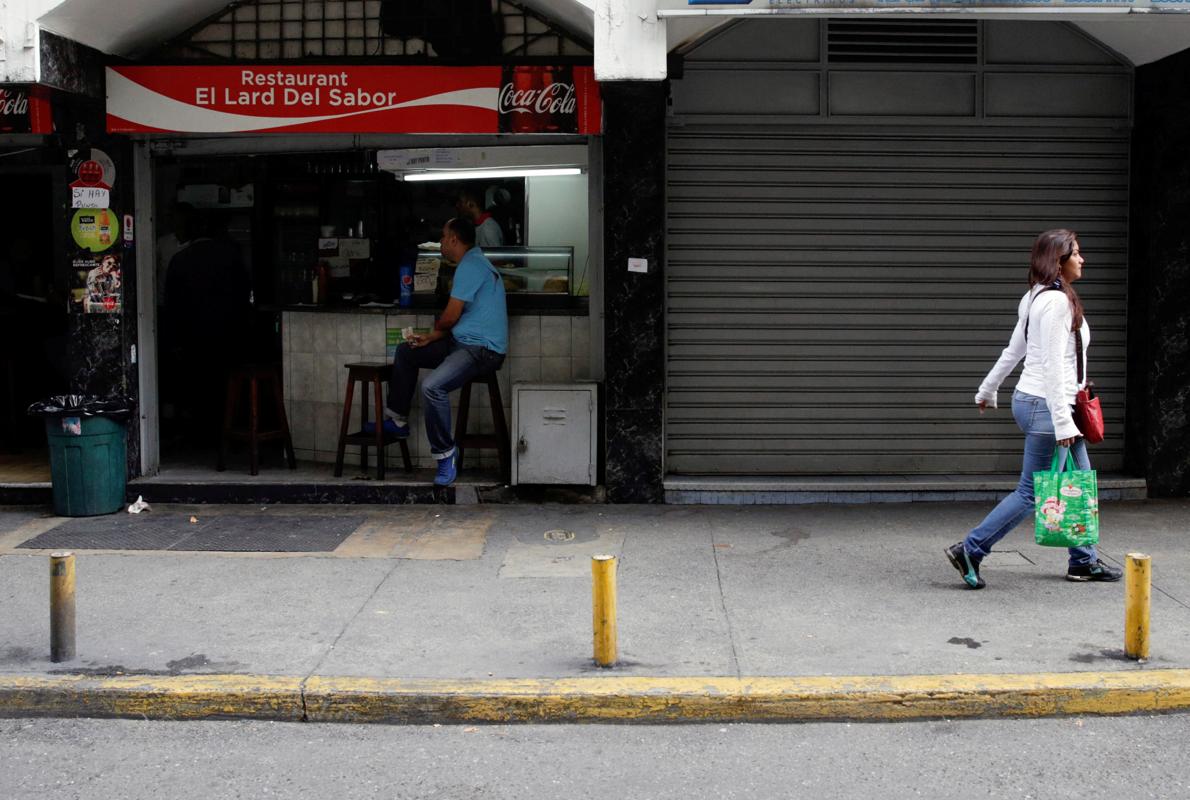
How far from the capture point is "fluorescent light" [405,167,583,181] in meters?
9.98

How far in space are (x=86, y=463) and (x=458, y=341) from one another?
2.72m

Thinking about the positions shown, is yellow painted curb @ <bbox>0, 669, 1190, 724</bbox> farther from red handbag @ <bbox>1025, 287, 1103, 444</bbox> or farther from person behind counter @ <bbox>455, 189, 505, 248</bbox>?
person behind counter @ <bbox>455, 189, 505, 248</bbox>

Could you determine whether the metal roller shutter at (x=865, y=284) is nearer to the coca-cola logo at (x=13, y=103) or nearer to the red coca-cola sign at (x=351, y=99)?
the red coca-cola sign at (x=351, y=99)

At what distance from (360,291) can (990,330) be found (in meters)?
5.09

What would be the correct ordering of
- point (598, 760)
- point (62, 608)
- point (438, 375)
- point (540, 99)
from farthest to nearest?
point (438, 375) → point (540, 99) → point (62, 608) → point (598, 760)

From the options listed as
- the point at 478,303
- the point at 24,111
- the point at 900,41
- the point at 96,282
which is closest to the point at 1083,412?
the point at 900,41

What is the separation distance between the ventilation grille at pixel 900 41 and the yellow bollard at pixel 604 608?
513cm

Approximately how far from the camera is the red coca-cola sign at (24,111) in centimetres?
907

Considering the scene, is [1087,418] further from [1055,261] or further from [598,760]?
[598,760]

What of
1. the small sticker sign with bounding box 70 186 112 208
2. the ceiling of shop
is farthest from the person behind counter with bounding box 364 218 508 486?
the small sticker sign with bounding box 70 186 112 208

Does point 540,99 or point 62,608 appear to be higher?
point 540,99

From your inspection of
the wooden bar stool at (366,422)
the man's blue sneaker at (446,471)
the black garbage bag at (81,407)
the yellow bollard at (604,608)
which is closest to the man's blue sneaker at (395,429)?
the wooden bar stool at (366,422)

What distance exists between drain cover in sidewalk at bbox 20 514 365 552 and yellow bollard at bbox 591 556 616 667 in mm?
2942

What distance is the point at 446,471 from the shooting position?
31.3 ft
